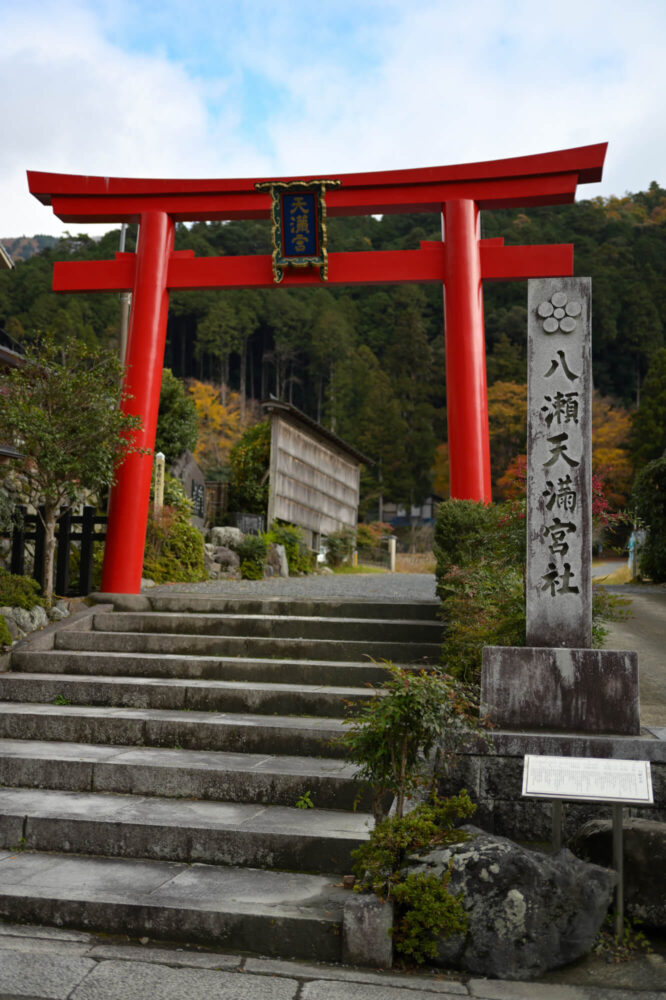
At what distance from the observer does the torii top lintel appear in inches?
372

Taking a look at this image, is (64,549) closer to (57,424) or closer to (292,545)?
(57,424)

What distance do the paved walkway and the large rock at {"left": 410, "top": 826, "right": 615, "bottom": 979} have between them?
0.08m

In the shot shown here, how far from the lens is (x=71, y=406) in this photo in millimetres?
8484

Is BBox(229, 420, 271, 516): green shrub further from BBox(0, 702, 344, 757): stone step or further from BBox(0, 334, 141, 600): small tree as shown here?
BBox(0, 702, 344, 757): stone step

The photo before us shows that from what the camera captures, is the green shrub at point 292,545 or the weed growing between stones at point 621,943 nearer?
the weed growing between stones at point 621,943

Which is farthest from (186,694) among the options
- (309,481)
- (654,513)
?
A: (309,481)

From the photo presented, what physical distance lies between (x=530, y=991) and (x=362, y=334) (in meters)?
46.1

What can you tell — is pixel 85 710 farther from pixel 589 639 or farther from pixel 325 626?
pixel 589 639

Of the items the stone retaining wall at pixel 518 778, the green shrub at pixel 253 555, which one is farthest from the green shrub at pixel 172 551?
the stone retaining wall at pixel 518 778

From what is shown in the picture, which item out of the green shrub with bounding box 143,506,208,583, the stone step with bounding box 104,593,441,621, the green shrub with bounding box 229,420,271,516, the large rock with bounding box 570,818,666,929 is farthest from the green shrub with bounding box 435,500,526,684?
the green shrub with bounding box 229,420,271,516

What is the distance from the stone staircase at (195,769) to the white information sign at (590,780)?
109 centimetres

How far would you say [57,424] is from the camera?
8.32m

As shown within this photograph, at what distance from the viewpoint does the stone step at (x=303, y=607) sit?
822 centimetres

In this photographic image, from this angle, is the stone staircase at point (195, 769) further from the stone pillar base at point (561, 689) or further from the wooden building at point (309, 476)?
the wooden building at point (309, 476)
